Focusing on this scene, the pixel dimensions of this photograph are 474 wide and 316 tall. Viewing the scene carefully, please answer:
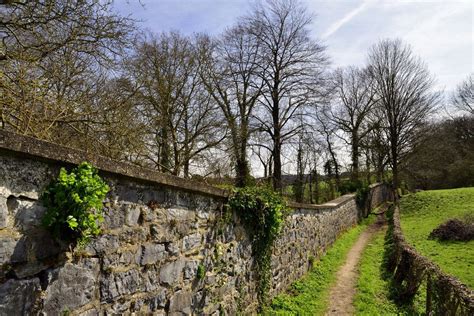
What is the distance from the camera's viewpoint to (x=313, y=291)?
8.87m

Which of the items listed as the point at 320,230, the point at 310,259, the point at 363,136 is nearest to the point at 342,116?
the point at 363,136

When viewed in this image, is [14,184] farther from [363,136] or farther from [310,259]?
[363,136]

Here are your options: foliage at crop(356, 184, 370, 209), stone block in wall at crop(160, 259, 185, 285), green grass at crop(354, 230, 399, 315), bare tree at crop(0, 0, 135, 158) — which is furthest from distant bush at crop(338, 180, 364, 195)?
stone block in wall at crop(160, 259, 185, 285)

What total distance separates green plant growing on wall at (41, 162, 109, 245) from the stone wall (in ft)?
0.20

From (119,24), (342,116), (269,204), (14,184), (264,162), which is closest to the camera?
(14,184)

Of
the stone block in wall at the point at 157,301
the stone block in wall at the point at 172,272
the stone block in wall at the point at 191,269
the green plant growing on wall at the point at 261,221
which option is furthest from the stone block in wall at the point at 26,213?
the green plant growing on wall at the point at 261,221

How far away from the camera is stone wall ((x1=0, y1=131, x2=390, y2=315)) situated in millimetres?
2299

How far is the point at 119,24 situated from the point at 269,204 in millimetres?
4146

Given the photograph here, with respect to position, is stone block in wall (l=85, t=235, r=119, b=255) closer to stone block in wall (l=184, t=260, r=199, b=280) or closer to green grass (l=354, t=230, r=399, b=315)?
stone block in wall (l=184, t=260, r=199, b=280)

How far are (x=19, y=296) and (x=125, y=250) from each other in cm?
109

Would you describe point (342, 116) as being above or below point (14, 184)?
above

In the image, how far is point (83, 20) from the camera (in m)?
5.86

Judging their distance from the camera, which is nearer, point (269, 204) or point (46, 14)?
point (46, 14)

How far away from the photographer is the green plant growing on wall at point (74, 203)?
2.49m
